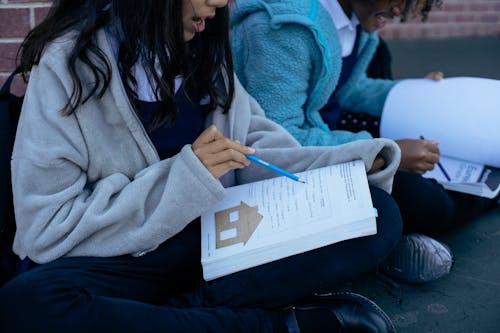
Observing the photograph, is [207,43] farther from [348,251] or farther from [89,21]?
[348,251]

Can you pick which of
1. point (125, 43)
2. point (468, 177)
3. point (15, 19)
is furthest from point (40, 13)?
point (468, 177)

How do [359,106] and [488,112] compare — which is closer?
[488,112]

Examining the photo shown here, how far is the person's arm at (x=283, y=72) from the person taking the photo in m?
2.06

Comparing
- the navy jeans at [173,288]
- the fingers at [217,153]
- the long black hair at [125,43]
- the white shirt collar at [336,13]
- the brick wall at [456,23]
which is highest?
the long black hair at [125,43]

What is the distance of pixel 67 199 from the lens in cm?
157

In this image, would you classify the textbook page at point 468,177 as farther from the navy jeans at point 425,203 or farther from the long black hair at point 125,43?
the long black hair at point 125,43

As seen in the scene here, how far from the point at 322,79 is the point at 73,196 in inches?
35.4

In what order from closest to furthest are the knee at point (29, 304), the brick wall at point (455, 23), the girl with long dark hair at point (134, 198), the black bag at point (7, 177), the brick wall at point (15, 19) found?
the knee at point (29, 304) < the girl with long dark hair at point (134, 198) < the black bag at point (7, 177) < the brick wall at point (15, 19) < the brick wall at point (455, 23)

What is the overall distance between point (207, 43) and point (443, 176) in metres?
0.90

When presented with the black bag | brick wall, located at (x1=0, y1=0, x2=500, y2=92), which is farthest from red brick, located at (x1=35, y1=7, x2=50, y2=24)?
brick wall, located at (x1=0, y1=0, x2=500, y2=92)

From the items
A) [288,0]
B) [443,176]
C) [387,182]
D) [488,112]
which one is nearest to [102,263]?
[387,182]

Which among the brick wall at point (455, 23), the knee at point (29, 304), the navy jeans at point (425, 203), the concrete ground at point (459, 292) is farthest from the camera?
the brick wall at point (455, 23)

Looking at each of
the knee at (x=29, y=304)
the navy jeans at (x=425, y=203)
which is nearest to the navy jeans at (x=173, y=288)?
the knee at (x=29, y=304)

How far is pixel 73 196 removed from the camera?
158cm
